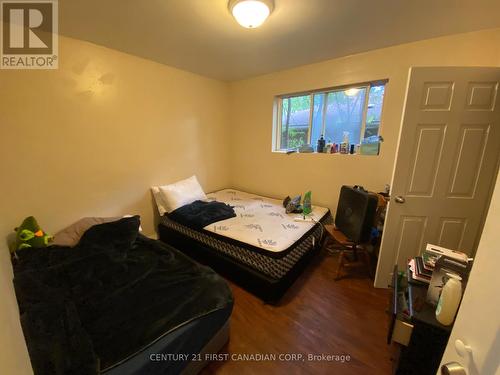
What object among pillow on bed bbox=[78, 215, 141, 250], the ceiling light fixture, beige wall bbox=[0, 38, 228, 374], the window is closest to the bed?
pillow on bed bbox=[78, 215, 141, 250]

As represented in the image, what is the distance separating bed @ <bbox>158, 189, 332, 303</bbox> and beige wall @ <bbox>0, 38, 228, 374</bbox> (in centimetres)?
71

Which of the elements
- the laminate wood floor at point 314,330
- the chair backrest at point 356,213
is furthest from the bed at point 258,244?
the chair backrest at point 356,213

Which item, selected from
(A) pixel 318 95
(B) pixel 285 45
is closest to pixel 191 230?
(B) pixel 285 45

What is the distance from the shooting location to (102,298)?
1322 mm

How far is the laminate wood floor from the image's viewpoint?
1.37 meters

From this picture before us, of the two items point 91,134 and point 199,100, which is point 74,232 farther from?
point 199,100

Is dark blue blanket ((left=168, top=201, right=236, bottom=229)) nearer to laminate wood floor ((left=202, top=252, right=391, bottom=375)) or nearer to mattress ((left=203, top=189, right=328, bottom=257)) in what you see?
mattress ((left=203, top=189, right=328, bottom=257))

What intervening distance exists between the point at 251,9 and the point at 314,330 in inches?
95.2

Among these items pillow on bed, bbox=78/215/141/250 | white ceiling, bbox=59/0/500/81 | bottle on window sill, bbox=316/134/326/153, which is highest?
white ceiling, bbox=59/0/500/81

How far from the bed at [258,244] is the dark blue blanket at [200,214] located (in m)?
0.07

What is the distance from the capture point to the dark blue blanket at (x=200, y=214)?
7.67 feet

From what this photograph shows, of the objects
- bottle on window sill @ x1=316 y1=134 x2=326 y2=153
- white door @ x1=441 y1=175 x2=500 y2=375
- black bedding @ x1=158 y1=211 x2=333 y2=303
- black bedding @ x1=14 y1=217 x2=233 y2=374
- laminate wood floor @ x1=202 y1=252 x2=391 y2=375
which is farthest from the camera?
bottle on window sill @ x1=316 y1=134 x2=326 y2=153

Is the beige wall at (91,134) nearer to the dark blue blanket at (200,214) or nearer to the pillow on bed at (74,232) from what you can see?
the pillow on bed at (74,232)

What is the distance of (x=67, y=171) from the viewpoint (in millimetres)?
2086
